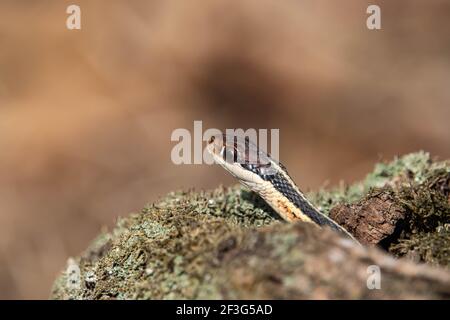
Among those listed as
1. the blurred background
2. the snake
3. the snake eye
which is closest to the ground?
the snake

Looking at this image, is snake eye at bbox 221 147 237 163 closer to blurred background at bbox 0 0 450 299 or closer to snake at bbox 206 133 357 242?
snake at bbox 206 133 357 242

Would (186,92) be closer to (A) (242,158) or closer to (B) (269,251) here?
(A) (242,158)

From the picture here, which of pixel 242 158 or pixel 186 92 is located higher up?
pixel 186 92

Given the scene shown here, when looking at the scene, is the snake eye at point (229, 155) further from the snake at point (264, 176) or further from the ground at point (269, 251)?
the ground at point (269, 251)

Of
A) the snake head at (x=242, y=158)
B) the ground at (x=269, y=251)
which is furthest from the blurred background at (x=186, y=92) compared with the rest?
the ground at (x=269, y=251)

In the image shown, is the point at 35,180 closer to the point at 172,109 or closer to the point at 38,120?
the point at 38,120

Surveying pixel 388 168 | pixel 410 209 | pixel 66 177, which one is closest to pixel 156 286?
pixel 410 209

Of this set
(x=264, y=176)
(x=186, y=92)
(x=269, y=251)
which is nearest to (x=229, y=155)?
(x=264, y=176)
